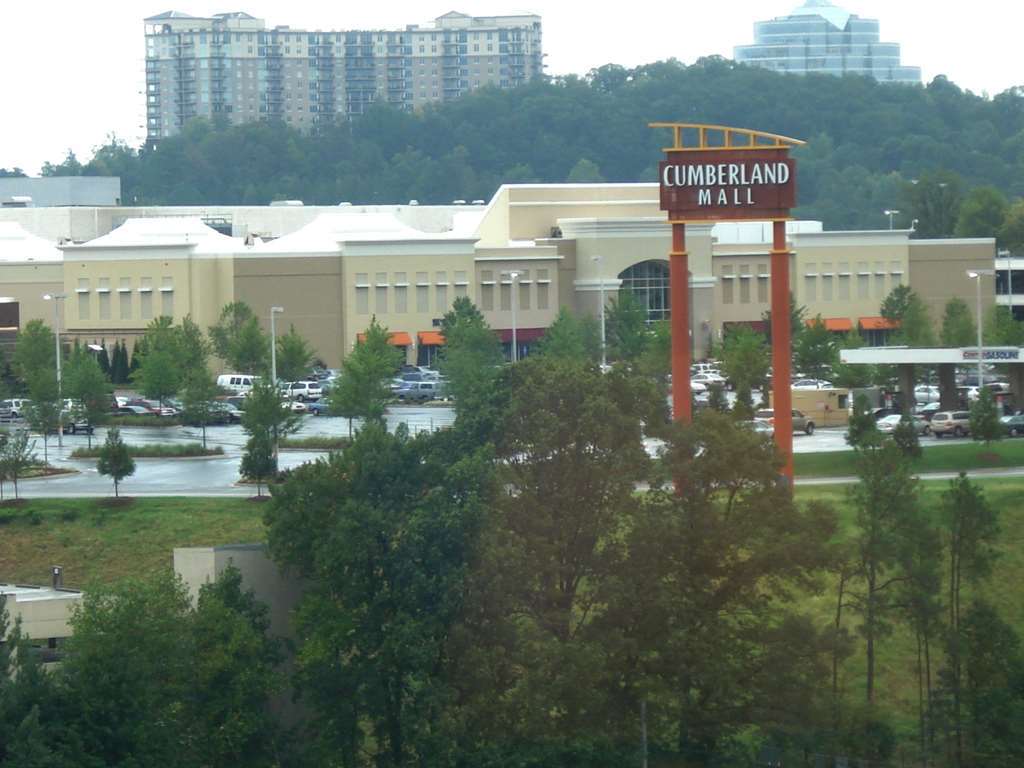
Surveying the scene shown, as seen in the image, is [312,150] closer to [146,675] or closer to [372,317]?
[372,317]

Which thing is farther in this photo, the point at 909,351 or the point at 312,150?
the point at 312,150

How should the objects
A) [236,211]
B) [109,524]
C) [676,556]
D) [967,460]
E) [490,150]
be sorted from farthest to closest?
[490,150] < [236,211] < [967,460] < [109,524] < [676,556]

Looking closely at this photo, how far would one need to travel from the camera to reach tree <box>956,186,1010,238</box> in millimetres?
100000

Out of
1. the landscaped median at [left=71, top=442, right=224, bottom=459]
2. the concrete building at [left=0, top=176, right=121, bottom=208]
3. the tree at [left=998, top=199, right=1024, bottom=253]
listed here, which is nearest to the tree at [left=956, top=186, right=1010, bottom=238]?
the tree at [left=998, top=199, right=1024, bottom=253]

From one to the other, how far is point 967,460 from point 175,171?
135 meters

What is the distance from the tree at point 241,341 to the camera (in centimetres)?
6366

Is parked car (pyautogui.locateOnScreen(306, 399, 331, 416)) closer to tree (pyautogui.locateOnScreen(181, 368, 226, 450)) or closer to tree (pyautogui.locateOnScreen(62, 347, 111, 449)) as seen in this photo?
tree (pyautogui.locateOnScreen(181, 368, 226, 450))

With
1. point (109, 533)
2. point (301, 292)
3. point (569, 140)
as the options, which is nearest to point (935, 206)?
point (301, 292)

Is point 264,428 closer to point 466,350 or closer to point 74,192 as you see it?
point 466,350

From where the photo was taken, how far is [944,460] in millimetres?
41875

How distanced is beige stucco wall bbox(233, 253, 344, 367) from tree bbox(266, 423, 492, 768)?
4563 cm

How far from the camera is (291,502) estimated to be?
1059 inches

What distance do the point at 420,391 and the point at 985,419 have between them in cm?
2335

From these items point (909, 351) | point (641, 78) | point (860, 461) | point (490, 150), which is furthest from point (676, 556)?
point (641, 78)
